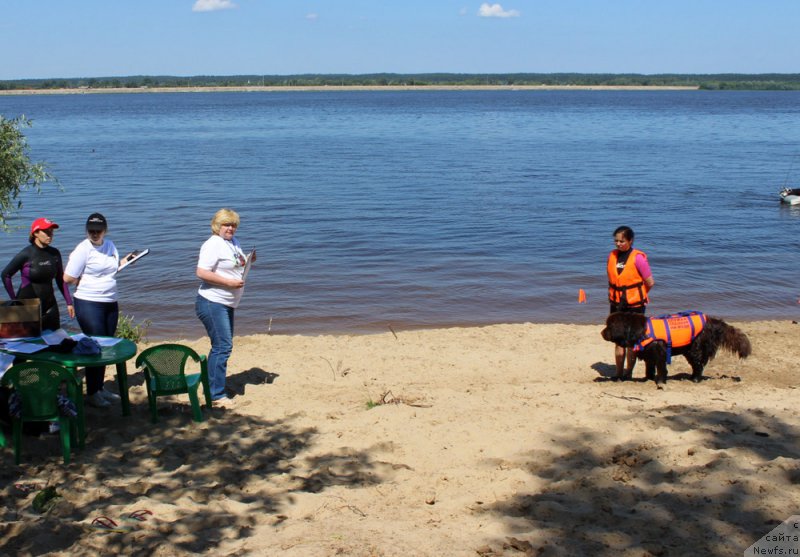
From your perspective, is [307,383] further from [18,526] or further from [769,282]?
[769,282]

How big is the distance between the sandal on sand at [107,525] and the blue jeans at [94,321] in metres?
2.47

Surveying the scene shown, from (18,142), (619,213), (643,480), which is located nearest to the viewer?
(643,480)

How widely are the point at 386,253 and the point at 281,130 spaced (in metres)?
46.5

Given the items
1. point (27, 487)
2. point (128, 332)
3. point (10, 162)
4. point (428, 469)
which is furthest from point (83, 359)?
point (10, 162)

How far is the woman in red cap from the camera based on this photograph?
7312 millimetres

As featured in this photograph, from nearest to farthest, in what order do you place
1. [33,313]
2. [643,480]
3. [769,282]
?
[643,480] < [33,313] < [769,282]

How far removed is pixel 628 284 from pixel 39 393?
5602mm

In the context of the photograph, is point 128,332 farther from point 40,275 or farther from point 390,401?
point 390,401

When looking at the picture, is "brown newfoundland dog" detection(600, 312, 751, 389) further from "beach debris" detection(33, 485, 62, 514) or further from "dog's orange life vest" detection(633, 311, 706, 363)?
"beach debris" detection(33, 485, 62, 514)

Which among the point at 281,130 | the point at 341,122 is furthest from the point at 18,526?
the point at 341,122

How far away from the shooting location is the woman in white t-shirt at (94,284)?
7445mm

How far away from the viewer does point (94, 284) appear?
7.52m

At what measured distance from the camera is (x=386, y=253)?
61.4 feet

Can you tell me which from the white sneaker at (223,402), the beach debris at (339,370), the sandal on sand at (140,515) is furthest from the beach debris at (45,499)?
the beach debris at (339,370)
